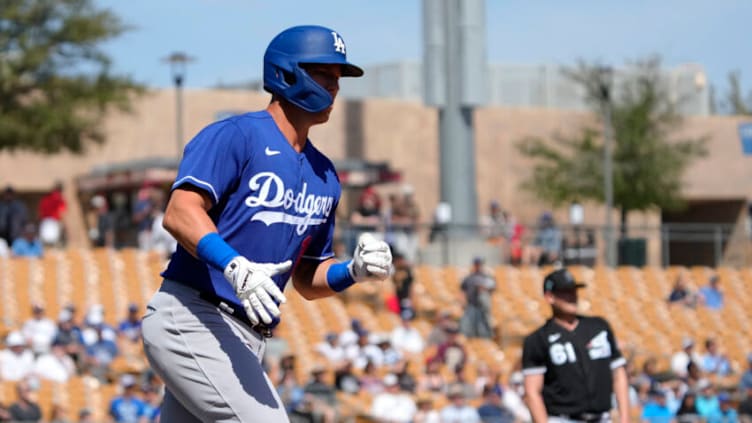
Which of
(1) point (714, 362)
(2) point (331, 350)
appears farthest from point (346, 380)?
(1) point (714, 362)

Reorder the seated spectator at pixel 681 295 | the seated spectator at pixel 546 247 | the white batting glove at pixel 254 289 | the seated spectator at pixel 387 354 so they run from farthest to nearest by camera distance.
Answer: the seated spectator at pixel 546 247 → the seated spectator at pixel 681 295 → the seated spectator at pixel 387 354 → the white batting glove at pixel 254 289

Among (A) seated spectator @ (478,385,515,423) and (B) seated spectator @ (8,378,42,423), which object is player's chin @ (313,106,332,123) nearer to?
(B) seated spectator @ (8,378,42,423)

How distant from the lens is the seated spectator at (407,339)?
17969mm

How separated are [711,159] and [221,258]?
132 ft

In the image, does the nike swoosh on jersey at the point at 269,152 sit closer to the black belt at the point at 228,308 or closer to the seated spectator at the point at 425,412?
the black belt at the point at 228,308

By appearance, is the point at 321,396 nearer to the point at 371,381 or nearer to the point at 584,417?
the point at 371,381

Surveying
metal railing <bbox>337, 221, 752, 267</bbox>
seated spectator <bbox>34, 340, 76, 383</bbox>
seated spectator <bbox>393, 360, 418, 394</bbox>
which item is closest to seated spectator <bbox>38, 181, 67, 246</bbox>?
metal railing <bbox>337, 221, 752, 267</bbox>

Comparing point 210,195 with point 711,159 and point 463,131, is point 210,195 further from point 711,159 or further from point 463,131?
point 711,159

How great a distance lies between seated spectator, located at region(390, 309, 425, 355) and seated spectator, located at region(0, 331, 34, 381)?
5266 mm

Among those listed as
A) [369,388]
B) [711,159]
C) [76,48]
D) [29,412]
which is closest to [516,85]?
[711,159]

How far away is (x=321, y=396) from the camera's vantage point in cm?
1438

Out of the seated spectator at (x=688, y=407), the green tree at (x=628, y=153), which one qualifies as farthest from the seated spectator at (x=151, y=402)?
the green tree at (x=628, y=153)

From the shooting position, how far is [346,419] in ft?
46.8

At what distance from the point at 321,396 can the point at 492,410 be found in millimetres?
1871
